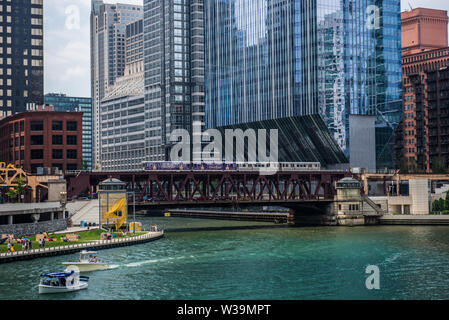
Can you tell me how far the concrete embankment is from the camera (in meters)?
153

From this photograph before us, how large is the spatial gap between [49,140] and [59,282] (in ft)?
362

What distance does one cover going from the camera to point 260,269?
3297 inches

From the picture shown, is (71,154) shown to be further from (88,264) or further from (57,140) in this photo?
(88,264)

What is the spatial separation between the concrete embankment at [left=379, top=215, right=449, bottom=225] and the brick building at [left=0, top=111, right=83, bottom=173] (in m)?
79.1

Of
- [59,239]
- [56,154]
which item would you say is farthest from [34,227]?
[56,154]

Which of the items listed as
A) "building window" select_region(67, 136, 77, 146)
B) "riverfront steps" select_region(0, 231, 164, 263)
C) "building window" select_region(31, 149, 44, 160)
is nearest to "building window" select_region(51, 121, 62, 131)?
"building window" select_region(67, 136, 77, 146)

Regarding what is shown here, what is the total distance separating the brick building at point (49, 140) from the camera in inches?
6855

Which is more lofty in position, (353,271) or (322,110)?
(322,110)

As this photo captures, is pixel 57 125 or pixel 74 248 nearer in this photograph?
pixel 74 248

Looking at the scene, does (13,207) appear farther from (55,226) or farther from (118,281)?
(118,281)

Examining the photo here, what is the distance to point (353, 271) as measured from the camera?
81250 mm

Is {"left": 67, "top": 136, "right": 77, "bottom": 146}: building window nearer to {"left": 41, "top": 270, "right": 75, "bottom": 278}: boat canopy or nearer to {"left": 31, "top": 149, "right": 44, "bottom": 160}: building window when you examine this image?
{"left": 31, "top": 149, "right": 44, "bottom": 160}: building window

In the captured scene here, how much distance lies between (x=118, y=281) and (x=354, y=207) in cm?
9731
